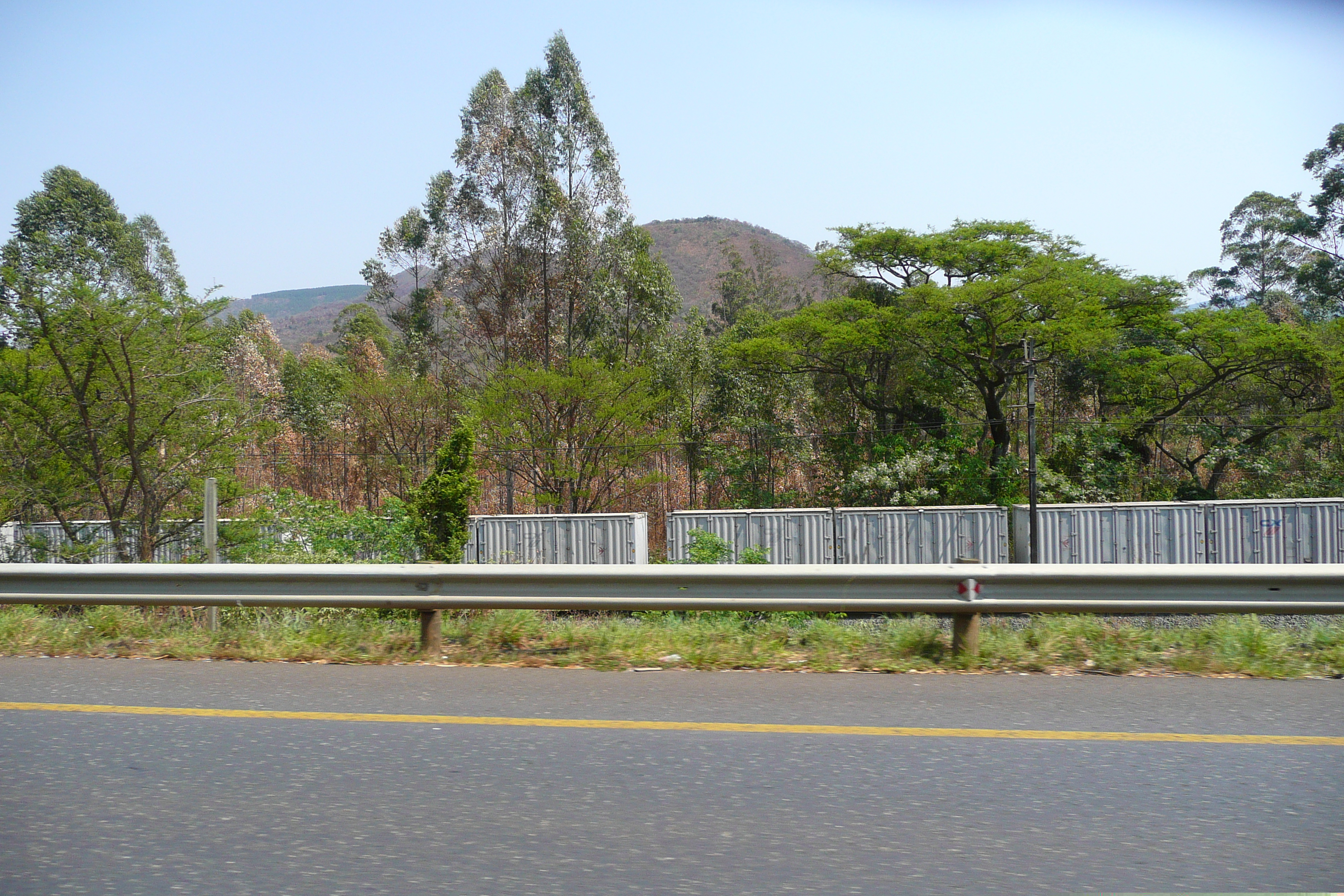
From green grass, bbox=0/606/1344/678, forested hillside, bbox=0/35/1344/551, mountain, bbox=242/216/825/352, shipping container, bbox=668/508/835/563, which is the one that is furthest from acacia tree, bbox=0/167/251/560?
mountain, bbox=242/216/825/352

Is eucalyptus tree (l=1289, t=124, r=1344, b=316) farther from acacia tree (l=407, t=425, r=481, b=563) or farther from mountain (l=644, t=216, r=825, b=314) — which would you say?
mountain (l=644, t=216, r=825, b=314)

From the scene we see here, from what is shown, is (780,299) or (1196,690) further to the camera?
(780,299)

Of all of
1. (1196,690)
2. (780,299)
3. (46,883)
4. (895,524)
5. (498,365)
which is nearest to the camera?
(46,883)

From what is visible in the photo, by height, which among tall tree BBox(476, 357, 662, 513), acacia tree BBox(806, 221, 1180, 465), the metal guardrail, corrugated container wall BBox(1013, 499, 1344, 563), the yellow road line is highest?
acacia tree BBox(806, 221, 1180, 465)

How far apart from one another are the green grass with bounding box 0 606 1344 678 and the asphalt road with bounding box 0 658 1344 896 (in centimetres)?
46

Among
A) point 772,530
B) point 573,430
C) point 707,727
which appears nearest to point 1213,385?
point 772,530

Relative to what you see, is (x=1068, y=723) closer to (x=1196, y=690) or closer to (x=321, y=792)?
(x=1196, y=690)

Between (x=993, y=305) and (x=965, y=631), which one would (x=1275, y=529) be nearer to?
(x=993, y=305)

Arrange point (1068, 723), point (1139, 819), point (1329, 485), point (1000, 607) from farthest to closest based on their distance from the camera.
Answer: point (1329, 485)
point (1000, 607)
point (1068, 723)
point (1139, 819)

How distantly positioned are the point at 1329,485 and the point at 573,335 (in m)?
24.5

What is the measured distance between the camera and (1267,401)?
31.2 m

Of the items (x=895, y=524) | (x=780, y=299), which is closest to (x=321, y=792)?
(x=895, y=524)

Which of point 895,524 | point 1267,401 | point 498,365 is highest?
point 498,365

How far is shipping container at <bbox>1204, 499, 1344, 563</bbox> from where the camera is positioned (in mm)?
25172
